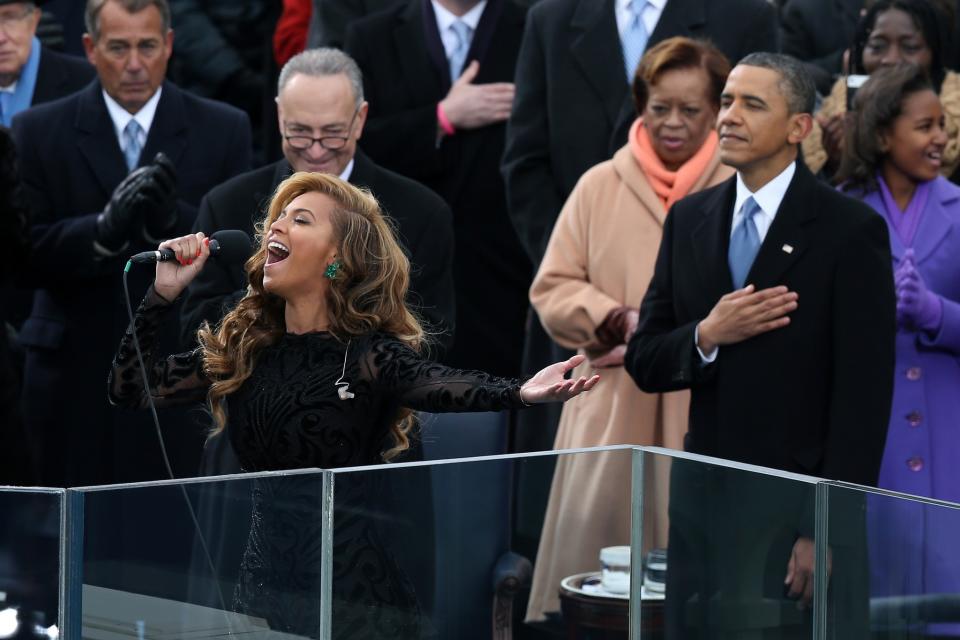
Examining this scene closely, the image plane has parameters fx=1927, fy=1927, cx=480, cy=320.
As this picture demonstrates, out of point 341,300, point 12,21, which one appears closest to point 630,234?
point 341,300

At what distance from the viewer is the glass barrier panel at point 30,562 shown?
333 cm

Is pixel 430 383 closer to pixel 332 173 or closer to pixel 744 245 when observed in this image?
pixel 744 245

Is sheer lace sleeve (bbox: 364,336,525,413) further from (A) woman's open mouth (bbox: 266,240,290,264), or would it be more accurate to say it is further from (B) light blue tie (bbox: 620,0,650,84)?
(B) light blue tie (bbox: 620,0,650,84)

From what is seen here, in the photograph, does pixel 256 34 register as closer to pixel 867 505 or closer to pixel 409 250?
pixel 409 250

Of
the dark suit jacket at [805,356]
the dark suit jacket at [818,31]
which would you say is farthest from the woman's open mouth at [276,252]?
the dark suit jacket at [818,31]

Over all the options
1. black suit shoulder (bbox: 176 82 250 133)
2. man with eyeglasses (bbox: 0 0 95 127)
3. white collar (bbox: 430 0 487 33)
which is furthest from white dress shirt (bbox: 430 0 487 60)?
man with eyeglasses (bbox: 0 0 95 127)

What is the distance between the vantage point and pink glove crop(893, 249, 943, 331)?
5379mm

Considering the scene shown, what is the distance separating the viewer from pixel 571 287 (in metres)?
5.58

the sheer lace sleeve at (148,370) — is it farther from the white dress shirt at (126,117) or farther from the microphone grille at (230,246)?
the white dress shirt at (126,117)

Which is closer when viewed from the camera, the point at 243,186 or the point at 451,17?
the point at 243,186

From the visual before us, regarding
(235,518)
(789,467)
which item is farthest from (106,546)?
(789,467)

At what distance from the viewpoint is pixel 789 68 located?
5.12 metres

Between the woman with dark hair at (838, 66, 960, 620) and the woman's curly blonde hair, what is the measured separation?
5.69ft

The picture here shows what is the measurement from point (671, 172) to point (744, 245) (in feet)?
2.28
